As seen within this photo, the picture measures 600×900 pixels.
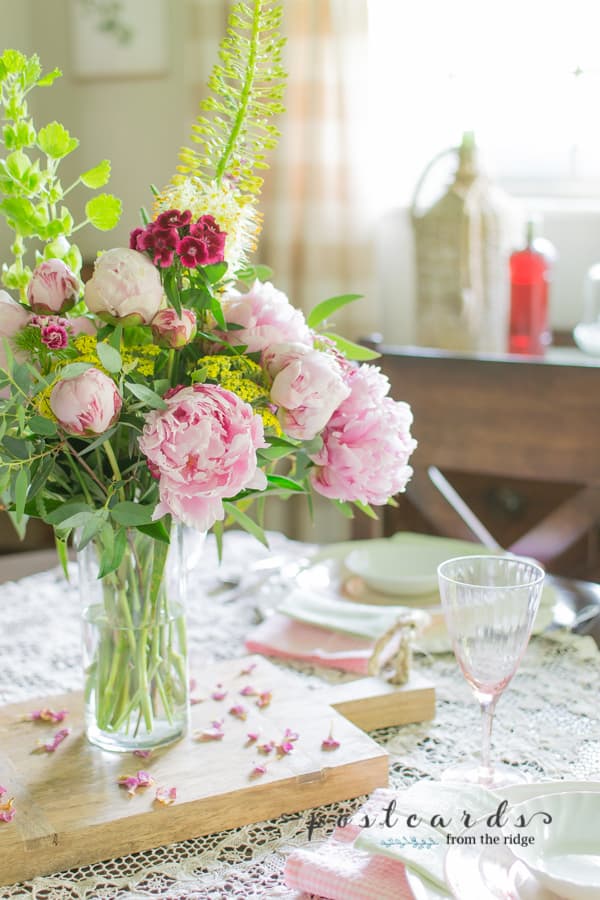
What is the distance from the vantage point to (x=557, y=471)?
6.56ft

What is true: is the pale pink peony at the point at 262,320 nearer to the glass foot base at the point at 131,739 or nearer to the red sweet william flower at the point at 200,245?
the red sweet william flower at the point at 200,245

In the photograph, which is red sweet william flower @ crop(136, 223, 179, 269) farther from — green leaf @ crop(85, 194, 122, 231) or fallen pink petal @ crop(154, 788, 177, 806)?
fallen pink petal @ crop(154, 788, 177, 806)

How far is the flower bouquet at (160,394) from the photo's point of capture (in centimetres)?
77

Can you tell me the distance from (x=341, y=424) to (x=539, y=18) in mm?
2095

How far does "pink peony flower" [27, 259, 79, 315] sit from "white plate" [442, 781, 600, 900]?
19.1 inches

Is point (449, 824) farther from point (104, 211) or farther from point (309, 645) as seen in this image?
point (104, 211)

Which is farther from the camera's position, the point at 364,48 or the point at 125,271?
the point at 364,48

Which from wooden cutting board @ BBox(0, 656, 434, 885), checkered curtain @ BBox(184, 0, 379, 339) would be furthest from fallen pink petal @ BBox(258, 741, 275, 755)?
checkered curtain @ BBox(184, 0, 379, 339)

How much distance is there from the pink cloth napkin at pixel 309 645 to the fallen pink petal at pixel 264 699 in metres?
0.13

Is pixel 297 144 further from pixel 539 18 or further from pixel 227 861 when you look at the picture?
pixel 227 861

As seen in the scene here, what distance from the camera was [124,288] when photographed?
2.54 feet

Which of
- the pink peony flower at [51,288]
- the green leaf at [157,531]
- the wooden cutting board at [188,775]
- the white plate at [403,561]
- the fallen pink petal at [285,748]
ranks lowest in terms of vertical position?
the wooden cutting board at [188,775]

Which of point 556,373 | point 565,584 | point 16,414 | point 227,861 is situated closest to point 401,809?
point 227,861

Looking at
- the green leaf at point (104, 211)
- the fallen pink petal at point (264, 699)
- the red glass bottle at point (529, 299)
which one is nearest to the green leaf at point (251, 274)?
the green leaf at point (104, 211)
